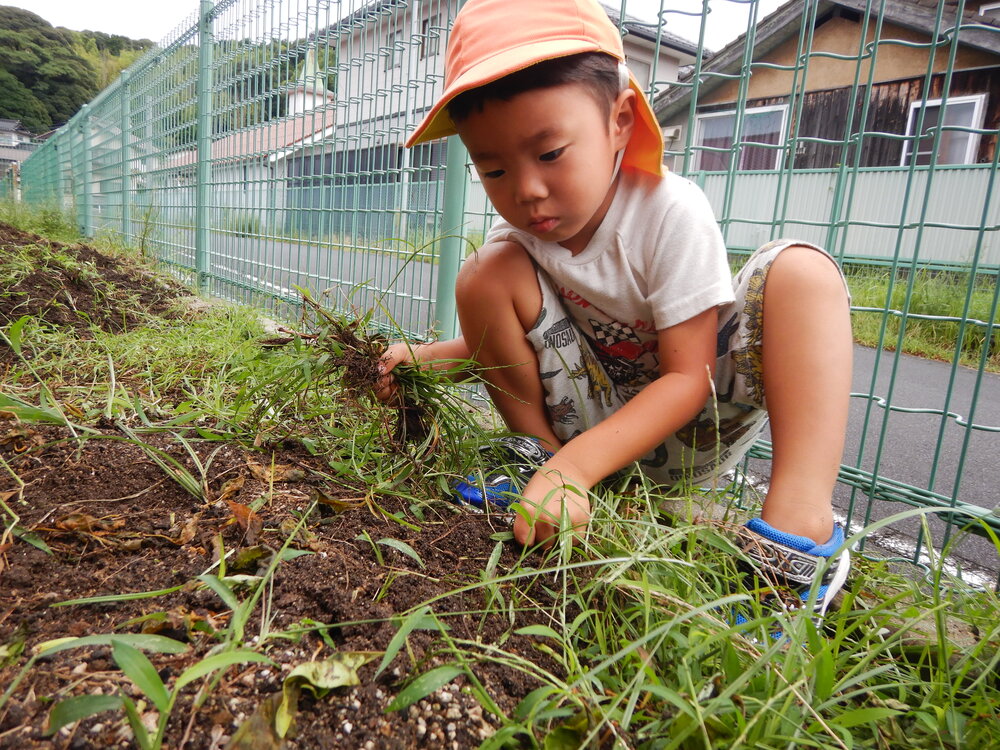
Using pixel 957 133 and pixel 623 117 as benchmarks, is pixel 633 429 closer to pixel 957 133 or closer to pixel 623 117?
pixel 623 117

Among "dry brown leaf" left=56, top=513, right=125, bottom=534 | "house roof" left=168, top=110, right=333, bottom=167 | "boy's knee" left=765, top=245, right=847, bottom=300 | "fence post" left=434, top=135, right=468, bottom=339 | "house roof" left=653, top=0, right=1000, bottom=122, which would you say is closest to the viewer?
"dry brown leaf" left=56, top=513, right=125, bottom=534

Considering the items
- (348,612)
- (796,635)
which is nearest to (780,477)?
(796,635)

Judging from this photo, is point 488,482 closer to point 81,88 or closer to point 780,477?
point 780,477

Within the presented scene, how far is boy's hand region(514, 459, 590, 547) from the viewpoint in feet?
3.14

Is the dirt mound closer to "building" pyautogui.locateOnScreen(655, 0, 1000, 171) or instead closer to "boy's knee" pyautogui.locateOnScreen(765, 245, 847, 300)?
"boy's knee" pyautogui.locateOnScreen(765, 245, 847, 300)

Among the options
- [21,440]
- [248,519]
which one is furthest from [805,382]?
[21,440]

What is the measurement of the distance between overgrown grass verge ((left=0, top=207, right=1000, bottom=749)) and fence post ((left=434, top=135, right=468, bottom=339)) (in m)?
1.08

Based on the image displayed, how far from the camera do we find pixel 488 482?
124cm

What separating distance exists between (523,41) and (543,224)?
0.31 m

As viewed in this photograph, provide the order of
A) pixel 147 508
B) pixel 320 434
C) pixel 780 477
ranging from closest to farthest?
pixel 147 508
pixel 780 477
pixel 320 434

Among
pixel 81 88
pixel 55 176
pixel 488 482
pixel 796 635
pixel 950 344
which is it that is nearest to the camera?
pixel 796 635

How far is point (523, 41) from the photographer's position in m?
1.11

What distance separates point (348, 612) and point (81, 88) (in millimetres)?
68198

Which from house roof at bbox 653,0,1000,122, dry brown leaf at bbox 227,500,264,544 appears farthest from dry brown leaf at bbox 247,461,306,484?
house roof at bbox 653,0,1000,122
